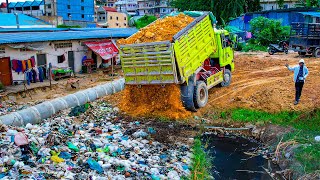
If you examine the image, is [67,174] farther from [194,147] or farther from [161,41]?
[161,41]

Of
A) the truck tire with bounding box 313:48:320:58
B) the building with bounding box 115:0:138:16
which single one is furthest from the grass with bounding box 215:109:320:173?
the building with bounding box 115:0:138:16

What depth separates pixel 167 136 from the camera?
888 cm

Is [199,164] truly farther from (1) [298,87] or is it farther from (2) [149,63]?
(1) [298,87]

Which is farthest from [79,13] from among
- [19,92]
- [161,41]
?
[161,41]

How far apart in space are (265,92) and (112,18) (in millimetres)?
51016

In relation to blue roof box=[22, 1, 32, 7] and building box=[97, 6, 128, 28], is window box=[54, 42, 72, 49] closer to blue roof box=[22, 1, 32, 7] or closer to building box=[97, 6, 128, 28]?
building box=[97, 6, 128, 28]

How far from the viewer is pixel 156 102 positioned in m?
10.5

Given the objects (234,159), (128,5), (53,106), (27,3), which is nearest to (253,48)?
(53,106)

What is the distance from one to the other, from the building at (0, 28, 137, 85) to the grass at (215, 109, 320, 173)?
10.7m

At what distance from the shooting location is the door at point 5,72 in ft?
51.2

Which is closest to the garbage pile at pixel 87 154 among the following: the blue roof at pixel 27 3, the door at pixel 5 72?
the door at pixel 5 72

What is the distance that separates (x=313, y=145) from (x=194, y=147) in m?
2.75

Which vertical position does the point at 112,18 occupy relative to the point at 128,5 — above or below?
below

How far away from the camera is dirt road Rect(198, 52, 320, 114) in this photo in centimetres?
1097
